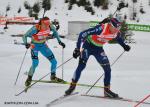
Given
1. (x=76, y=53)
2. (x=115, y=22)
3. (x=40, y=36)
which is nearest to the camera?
(x=76, y=53)

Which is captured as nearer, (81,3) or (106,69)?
(106,69)

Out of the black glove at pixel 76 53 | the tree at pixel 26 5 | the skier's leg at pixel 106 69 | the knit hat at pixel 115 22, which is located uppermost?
the knit hat at pixel 115 22

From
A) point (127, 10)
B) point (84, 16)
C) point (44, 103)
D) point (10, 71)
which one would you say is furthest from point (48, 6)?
point (44, 103)

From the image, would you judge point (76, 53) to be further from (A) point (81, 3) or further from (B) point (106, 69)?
(A) point (81, 3)

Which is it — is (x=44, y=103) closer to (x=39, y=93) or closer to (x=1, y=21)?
(x=39, y=93)

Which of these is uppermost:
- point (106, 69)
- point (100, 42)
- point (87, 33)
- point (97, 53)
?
point (87, 33)

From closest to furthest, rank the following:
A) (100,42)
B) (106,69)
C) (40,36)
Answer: (106,69) < (100,42) < (40,36)

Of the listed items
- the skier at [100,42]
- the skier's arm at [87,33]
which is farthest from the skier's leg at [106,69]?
the skier's arm at [87,33]

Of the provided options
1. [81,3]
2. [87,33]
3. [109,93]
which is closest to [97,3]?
[81,3]

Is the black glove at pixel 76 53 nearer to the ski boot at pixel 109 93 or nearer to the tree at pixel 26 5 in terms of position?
the ski boot at pixel 109 93

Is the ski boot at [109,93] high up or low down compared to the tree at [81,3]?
up

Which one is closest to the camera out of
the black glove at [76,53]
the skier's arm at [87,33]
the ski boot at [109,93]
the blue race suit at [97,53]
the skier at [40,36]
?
the black glove at [76,53]

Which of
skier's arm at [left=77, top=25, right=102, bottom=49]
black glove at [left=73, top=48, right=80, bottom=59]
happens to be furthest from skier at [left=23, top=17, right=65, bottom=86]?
black glove at [left=73, top=48, right=80, bottom=59]

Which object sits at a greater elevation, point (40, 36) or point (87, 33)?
point (87, 33)
